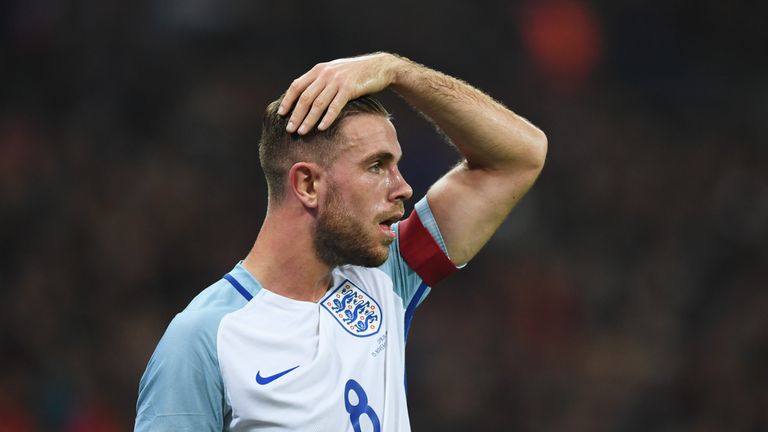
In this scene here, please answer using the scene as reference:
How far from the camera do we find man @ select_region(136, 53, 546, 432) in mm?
2729

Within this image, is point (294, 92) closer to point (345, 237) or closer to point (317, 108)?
point (317, 108)

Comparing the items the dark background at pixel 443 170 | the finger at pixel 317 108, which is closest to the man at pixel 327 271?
the finger at pixel 317 108

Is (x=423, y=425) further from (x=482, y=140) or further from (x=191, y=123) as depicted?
(x=482, y=140)

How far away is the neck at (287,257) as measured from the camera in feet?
9.82

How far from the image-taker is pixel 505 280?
8477 mm

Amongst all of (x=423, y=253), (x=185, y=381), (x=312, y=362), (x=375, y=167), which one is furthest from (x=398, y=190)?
(x=185, y=381)

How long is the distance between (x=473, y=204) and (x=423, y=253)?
22 cm

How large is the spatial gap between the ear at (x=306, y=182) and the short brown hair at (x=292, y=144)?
23 millimetres

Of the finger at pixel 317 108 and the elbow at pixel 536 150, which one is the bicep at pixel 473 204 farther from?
the finger at pixel 317 108

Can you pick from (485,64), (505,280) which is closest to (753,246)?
(505,280)

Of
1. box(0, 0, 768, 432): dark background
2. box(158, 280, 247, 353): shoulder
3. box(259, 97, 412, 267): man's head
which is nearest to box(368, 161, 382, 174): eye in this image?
box(259, 97, 412, 267): man's head

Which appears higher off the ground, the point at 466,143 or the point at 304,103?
the point at 304,103

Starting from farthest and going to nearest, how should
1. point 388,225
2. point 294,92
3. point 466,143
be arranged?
1. point 466,143
2. point 388,225
3. point 294,92

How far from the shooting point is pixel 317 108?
2.84 meters
